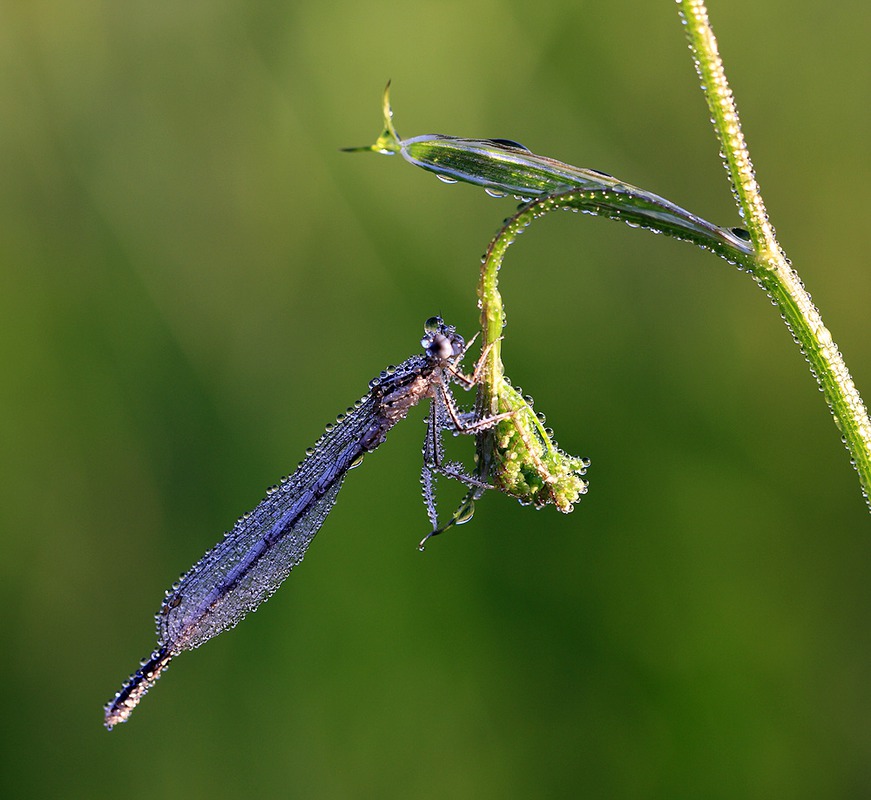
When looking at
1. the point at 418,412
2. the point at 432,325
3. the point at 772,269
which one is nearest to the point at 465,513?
the point at 432,325

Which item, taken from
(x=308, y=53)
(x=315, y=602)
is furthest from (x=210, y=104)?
(x=315, y=602)

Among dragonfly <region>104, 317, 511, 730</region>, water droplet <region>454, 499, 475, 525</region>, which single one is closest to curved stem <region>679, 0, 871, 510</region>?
water droplet <region>454, 499, 475, 525</region>

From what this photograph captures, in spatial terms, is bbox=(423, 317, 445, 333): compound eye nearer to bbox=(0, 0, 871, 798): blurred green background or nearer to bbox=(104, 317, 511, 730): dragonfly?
bbox=(104, 317, 511, 730): dragonfly

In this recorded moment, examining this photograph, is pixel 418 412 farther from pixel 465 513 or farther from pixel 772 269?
pixel 772 269

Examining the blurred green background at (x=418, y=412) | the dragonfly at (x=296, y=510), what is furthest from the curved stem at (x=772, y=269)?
the blurred green background at (x=418, y=412)

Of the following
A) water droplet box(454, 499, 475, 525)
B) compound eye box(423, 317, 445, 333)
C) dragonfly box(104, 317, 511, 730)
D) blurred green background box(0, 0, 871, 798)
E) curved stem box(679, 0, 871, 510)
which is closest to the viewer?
curved stem box(679, 0, 871, 510)
